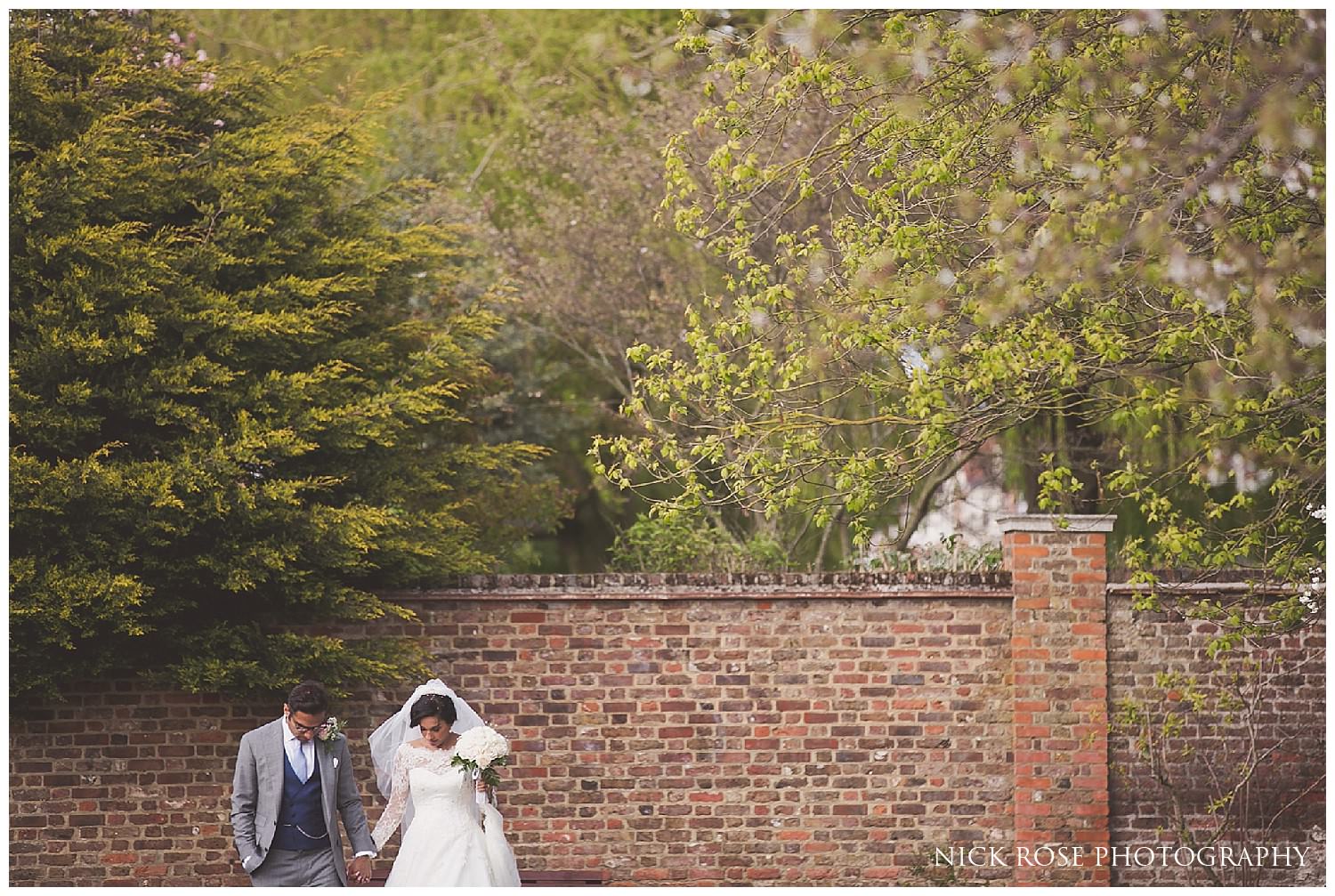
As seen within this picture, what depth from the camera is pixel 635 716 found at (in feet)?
30.3

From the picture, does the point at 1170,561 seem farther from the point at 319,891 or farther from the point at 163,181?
the point at 163,181

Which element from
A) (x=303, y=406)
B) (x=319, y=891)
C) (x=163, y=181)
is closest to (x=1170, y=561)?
(x=319, y=891)

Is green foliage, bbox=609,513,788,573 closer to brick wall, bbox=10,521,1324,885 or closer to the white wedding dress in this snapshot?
brick wall, bbox=10,521,1324,885

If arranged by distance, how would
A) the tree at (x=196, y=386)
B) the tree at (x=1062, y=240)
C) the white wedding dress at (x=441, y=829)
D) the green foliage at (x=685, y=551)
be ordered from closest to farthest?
the tree at (x=1062, y=240) → the white wedding dress at (x=441, y=829) → the tree at (x=196, y=386) → the green foliage at (x=685, y=551)

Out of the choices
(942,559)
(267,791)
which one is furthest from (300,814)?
(942,559)

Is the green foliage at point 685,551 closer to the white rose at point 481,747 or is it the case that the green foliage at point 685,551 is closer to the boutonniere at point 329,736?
the white rose at point 481,747

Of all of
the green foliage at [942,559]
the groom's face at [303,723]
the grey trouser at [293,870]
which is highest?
the green foliage at [942,559]

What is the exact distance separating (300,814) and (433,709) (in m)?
0.94

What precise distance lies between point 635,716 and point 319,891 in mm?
2956

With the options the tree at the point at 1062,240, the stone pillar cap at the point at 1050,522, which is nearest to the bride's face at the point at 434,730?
the tree at the point at 1062,240

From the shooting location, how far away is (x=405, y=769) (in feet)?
24.5

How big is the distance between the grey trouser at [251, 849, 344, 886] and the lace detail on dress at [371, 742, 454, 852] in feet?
2.18

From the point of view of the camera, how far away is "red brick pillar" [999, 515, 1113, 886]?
905 cm

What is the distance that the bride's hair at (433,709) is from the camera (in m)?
7.43
